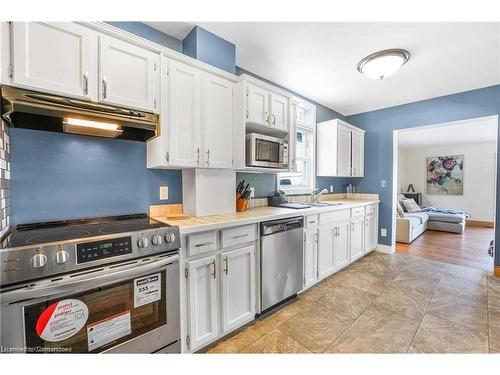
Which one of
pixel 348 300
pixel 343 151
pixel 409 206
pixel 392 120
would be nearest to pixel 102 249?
pixel 348 300

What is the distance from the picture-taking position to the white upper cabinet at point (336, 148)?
11.6ft

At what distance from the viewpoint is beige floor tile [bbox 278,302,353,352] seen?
1.72 m

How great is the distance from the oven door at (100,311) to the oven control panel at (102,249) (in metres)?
0.07

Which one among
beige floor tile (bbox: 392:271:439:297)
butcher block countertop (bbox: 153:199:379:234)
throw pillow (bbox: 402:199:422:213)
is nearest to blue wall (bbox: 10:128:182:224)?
butcher block countertop (bbox: 153:199:379:234)

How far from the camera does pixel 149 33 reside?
6.39 feet

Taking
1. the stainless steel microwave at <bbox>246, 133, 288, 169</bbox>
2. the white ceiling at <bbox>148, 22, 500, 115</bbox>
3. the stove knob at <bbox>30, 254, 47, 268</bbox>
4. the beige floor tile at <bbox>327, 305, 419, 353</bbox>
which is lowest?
the beige floor tile at <bbox>327, 305, 419, 353</bbox>

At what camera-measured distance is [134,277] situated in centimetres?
124

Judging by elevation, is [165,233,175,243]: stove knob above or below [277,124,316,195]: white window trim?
below

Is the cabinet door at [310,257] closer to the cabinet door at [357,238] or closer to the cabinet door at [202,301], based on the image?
the cabinet door at [357,238]

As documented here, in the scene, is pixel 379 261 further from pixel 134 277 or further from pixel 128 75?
pixel 128 75

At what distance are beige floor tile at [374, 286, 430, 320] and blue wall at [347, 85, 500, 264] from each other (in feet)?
5.21

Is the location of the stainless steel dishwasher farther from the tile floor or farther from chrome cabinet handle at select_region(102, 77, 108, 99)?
chrome cabinet handle at select_region(102, 77, 108, 99)
